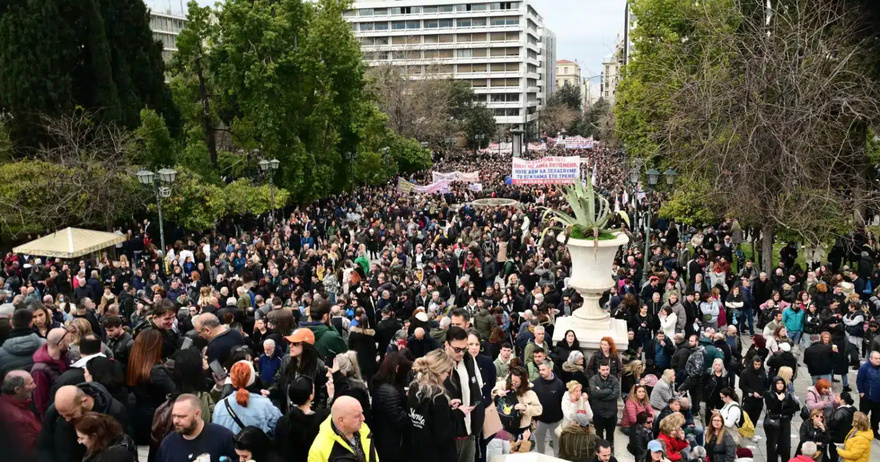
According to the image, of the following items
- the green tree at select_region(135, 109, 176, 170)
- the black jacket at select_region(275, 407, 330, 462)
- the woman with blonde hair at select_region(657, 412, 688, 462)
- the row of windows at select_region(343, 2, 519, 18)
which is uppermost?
the row of windows at select_region(343, 2, 519, 18)

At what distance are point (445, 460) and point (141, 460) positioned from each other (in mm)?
3653

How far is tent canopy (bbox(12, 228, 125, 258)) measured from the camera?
57.5ft

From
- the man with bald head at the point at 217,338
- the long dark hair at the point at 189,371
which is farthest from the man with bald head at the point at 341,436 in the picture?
the man with bald head at the point at 217,338

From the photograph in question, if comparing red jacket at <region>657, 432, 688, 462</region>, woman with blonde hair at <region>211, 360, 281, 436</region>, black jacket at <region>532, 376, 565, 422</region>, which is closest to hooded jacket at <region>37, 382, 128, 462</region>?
woman with blonde hair at <region>211, 360, 281, 436</region>

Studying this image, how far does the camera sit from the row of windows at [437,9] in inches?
3610

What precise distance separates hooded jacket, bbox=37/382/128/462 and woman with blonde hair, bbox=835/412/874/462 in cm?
666

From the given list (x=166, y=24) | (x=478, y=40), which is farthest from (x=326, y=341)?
(x=166, y=24)

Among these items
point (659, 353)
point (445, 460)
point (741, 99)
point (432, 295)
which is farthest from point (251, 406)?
point (741, 99)

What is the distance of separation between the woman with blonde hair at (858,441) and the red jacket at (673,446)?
1.65 meters

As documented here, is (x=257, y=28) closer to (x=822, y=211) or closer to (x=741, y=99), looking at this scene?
(x=741, y=99)

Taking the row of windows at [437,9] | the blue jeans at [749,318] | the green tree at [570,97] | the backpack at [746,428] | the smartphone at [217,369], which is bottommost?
the blue jeans at [749,318]

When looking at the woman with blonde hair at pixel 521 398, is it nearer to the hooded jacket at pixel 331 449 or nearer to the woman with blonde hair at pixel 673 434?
the woman with blonde hair at pixel 673 434

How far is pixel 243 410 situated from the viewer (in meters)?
5.28

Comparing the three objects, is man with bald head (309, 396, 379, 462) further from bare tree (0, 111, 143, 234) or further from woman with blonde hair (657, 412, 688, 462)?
bare tree (0, 111, 143, 234)
